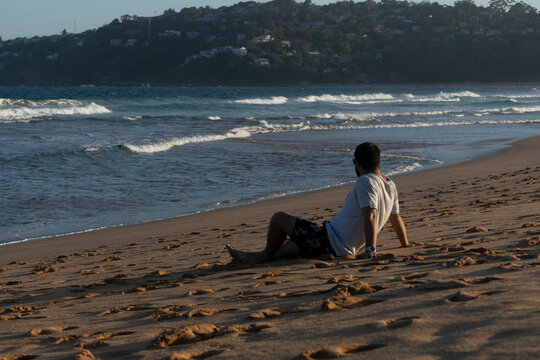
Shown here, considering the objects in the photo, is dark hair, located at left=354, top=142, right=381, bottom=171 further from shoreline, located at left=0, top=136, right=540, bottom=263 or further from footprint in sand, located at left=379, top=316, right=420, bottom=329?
shoreline, located at left=0, top=136, right=540, bottom=263

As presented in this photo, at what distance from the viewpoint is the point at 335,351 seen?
274 cm

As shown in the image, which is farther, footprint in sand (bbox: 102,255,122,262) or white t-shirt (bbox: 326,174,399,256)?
footprint in sand (bbox: 102,255,122,262)

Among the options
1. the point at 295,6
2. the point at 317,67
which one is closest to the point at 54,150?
the point at 317,67

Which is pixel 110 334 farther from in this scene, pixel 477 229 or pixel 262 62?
pixel 262 62

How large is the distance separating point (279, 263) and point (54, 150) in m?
12.8

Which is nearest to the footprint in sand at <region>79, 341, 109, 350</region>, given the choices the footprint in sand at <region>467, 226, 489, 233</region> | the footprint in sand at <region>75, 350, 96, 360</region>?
the footprint in sand at <region>75, 350, 96, 360</region>

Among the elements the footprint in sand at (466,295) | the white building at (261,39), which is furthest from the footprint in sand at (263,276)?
the white building at (261,39)

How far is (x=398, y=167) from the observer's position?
545 inches

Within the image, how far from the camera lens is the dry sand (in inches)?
113

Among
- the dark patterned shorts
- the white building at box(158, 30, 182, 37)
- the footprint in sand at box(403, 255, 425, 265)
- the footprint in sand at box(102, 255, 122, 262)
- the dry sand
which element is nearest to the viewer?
the dry sand

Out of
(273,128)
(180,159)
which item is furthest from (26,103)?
(180,159)

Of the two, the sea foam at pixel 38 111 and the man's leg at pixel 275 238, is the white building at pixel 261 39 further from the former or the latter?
the man's leg at pixel 275 238

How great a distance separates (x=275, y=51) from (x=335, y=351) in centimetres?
10370

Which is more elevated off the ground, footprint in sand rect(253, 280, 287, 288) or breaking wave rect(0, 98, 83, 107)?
breaking wave rect(0, 98, 83, 107)
